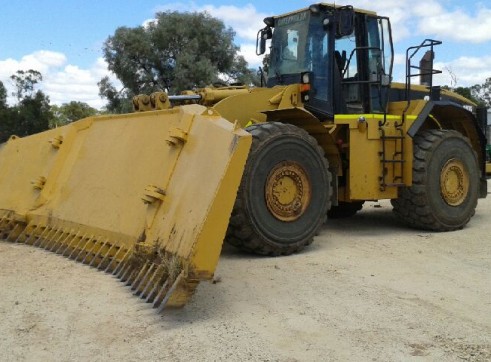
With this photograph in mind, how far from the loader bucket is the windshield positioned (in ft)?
8.07

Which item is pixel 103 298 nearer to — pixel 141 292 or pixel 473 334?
pixel 141 292

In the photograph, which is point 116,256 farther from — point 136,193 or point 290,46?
point 290,46

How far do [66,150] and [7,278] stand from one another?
84.4 inches

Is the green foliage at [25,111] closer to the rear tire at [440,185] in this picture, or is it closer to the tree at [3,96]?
the tree at [3,96]

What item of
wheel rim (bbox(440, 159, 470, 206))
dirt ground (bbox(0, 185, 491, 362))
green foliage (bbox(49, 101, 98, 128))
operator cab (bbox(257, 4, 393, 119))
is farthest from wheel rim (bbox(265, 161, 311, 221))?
green foliage (bbox(49, 101, 98, 128))

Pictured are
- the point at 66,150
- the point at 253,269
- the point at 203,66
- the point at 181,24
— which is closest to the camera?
the point at 253,269

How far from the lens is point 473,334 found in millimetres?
3676

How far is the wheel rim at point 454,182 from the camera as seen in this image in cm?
767

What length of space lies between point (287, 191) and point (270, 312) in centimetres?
225

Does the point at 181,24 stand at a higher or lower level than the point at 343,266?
higher

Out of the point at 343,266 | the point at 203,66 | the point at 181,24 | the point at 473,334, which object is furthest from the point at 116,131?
the point at 181,24

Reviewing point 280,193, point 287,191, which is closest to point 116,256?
point 280,193

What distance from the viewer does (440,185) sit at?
7.57 meters

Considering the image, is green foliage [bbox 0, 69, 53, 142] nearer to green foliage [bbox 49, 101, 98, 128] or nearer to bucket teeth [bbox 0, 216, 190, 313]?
green foliage [bbox 49, 101, 98, 128]
